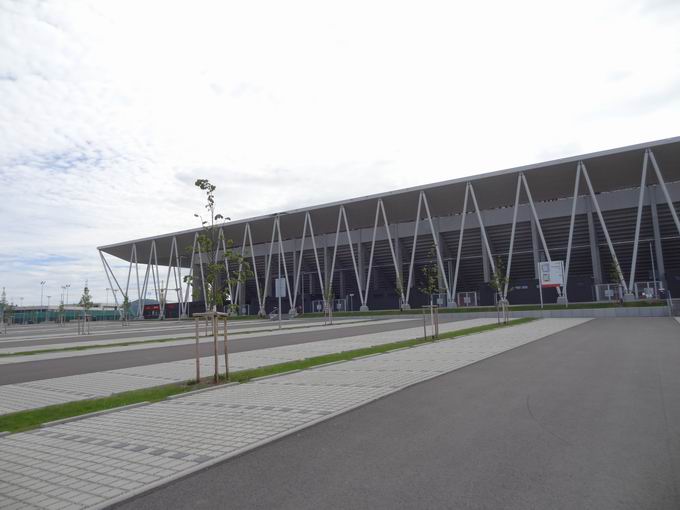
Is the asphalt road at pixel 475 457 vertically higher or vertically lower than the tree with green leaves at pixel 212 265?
lower

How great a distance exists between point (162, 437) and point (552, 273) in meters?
39.3

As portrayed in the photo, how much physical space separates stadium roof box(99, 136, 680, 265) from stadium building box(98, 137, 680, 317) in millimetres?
121

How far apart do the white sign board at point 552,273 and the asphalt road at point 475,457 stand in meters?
33.2

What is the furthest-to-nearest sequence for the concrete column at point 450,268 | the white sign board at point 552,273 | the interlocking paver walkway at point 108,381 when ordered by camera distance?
1. the concrete column at point 450,268
2. the white sign board at point 552,273
3. the interlocking paver walkway at point 108,381

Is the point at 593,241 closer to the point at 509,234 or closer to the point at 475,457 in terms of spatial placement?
the point at 509,234

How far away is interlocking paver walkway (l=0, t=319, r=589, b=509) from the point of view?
456cm

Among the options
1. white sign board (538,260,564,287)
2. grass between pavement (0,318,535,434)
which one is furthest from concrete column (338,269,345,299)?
grass between pavement (0,318,535,434)

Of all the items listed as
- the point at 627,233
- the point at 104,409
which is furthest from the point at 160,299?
the point at 104,409

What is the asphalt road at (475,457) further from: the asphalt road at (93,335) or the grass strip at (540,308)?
the grass strip at (540,308)

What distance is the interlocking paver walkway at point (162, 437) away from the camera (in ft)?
15.0

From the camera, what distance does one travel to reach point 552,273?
1577 inches

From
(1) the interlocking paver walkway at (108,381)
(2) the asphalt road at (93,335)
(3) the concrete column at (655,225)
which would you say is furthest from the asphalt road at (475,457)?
(3) the concrete column at (655,225)

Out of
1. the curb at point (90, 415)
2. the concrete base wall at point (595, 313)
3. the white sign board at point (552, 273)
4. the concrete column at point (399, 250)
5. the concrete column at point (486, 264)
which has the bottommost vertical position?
the concrete base wall at point (595, 313)

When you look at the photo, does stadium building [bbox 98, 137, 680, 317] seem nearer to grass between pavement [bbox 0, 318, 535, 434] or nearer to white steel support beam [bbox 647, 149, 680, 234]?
white steel support beam [bbox 647, 149, 680, 234]
